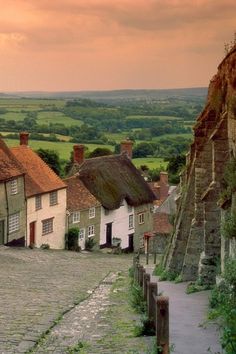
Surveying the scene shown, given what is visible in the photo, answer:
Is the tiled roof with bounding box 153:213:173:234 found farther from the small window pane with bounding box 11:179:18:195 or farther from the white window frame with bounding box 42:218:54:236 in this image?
the small window pane with bounding box 11:179:18:195

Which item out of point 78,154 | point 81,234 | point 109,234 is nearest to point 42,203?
point 81,234

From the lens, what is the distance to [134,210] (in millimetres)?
61531

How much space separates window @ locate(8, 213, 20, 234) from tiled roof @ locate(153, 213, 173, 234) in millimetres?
14119

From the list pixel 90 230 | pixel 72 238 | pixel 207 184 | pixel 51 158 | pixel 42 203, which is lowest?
pixel 72 238

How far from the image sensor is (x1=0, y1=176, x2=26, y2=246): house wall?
45312mm

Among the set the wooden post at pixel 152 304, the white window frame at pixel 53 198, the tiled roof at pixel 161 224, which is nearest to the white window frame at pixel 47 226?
the white window frame at pixel 53 198

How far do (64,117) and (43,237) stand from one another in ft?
460

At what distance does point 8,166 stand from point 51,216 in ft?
21.4

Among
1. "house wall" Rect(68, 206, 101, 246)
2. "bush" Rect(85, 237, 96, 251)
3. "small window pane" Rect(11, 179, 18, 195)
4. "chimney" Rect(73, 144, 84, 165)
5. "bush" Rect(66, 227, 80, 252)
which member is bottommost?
"bush" Rect(85, 237, 96, 251)

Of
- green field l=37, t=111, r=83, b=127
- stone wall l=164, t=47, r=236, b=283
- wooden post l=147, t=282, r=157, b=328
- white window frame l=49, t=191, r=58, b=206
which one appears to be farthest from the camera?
green field l=37, t=111, r=83, b=127

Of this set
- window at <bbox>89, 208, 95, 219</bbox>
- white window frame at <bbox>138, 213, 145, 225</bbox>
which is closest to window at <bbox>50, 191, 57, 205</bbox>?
window at <bbox>89, 208, 95, 219</bbox>

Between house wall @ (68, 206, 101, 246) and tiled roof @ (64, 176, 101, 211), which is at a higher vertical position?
tiled roof @ (64, 176, 101, 211)

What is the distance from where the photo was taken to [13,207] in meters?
46.8

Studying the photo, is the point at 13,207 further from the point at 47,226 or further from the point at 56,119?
the point at 56,119
